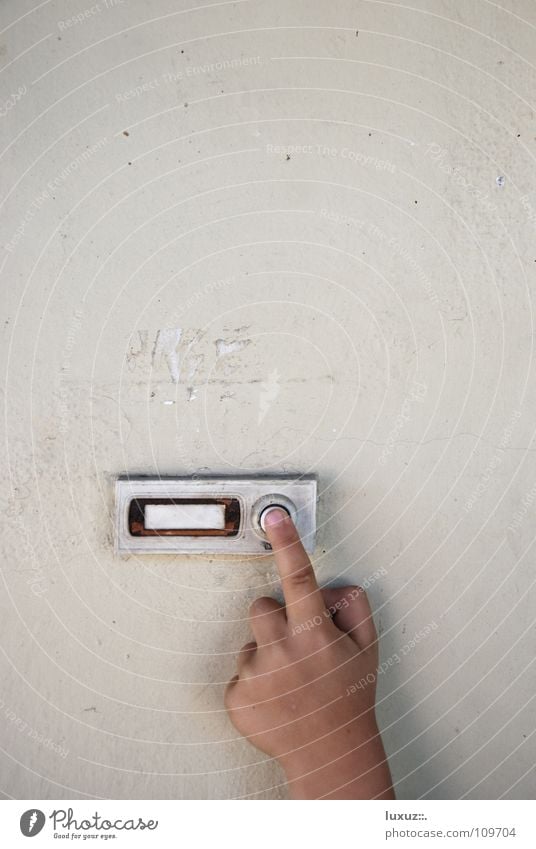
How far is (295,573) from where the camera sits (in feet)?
2.29

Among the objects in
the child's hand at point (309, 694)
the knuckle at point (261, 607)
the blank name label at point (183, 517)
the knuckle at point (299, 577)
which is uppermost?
the blank name label at point (183, 517)

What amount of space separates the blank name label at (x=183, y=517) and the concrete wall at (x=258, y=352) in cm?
4

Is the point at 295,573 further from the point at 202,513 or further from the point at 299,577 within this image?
the point at 202,513

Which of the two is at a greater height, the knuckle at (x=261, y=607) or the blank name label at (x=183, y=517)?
the blank name label at (x=183, y=517)

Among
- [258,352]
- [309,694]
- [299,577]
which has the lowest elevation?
[309,694]

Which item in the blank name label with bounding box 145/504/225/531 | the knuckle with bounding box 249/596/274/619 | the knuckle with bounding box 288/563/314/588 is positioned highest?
the blank name label with bounding box 145/504/225/531

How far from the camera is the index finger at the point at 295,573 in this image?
699 mm

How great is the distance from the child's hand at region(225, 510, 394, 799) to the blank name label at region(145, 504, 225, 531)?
0.06m

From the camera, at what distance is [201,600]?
765 millimetres

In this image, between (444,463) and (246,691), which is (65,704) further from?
(444,463)

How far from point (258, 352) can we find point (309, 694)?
333mm

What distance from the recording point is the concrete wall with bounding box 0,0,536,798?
74cm

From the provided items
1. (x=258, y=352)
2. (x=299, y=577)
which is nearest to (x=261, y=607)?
(x=299, y=577)

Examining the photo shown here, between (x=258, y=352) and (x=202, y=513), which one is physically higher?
(x=258, y=352)
